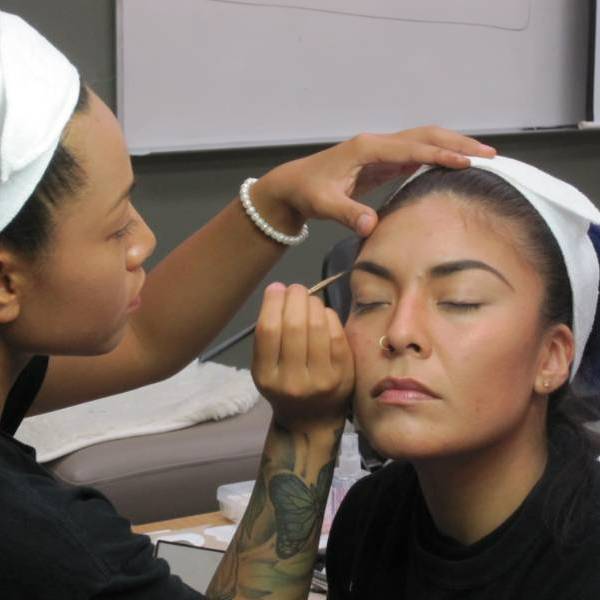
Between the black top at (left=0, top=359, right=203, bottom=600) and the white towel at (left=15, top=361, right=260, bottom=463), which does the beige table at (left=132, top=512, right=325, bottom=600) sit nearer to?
the black top at (left=0, top=359, right=203, bottom=600)

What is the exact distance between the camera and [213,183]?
3451 millimetres

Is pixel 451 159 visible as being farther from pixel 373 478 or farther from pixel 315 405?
pixel 373 478

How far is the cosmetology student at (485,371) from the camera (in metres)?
1.23

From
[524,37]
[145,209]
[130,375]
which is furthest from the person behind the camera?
[524,37]

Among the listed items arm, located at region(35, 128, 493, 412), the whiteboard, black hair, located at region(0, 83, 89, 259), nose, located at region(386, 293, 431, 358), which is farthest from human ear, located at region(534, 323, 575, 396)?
the whiteboard

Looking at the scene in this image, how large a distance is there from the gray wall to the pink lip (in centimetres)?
215

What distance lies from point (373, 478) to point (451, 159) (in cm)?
40

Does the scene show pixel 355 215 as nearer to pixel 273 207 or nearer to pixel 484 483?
pixel 273 207

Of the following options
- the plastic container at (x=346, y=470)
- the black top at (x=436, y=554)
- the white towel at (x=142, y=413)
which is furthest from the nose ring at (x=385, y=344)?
the white towel at (x=142, y=413)

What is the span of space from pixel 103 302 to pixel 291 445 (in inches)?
11.6

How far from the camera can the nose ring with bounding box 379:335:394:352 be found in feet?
4.11

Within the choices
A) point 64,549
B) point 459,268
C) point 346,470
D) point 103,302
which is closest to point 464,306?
point 459,268

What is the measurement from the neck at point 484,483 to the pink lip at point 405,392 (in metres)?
0.09

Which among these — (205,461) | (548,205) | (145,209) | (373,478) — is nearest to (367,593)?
(373,478)
